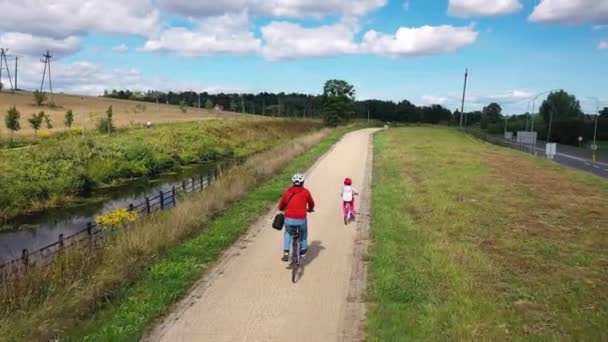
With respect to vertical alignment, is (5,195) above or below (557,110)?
below

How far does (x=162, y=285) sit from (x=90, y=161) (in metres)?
22.8

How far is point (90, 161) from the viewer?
28.2 m

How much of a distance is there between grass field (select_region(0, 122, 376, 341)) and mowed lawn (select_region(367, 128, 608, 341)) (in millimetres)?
3087

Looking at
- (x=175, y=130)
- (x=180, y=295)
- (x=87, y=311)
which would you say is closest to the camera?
(x=87, y=311)

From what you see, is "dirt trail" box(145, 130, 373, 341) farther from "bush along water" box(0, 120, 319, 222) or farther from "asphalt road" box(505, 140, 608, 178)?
"asphalt road" box(505, 140, 608, 178)

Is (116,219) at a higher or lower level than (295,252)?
lower

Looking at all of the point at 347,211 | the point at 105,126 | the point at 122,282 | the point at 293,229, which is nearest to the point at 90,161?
the point at 105,126

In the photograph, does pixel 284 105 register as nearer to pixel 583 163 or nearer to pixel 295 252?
pixel 583 163

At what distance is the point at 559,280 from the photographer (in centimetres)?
822

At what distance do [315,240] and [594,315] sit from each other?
5.57 meters

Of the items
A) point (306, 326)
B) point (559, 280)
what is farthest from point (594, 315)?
point (306, 326)

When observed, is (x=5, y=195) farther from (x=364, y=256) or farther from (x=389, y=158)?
(x=389, y=158)

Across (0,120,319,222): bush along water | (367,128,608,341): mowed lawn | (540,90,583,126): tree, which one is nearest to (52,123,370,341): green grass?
(367,128,608,341): mowed lawn

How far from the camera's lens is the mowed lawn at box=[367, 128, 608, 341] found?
21.0ft
